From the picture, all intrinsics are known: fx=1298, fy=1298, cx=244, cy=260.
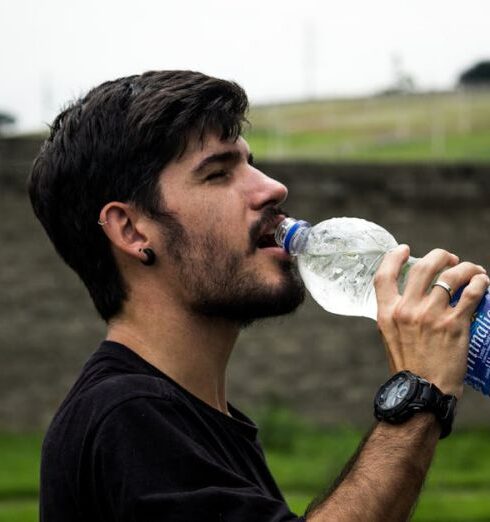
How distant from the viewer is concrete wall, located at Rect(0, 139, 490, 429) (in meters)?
11.9

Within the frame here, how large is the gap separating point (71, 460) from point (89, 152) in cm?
71

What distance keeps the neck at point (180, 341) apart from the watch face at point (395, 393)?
17.1 inches

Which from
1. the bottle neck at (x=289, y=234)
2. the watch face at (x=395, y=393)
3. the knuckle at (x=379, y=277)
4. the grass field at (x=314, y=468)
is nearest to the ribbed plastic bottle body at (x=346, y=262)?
the bottle neck at (x=289, y=234)

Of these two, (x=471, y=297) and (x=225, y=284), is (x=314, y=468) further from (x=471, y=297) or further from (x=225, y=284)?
(x=471, y=297)

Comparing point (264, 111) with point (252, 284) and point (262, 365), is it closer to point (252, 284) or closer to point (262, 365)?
point (262, 365)

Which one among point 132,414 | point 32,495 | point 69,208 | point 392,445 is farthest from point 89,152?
point 32,495

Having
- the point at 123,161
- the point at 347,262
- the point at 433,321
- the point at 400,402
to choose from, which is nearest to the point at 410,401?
the point at 400,402

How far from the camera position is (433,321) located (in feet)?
8.12

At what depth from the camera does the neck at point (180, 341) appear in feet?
8.98

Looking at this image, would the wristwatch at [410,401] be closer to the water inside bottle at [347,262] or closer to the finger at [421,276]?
the finger at [421,276]

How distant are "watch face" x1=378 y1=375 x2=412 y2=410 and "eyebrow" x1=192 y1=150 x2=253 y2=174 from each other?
2.08ft

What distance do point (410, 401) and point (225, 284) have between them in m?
0.49

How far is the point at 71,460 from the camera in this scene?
242cm

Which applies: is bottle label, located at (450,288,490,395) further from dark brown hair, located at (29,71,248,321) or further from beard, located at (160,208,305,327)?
dark brown hair, located at (29,71,248,321)
